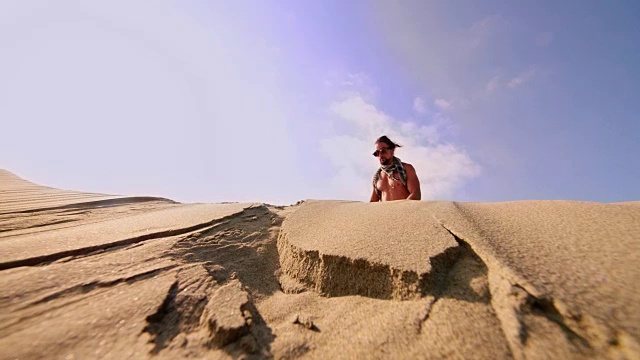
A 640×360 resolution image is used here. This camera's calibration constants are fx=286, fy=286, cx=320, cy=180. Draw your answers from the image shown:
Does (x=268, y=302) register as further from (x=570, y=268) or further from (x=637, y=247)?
(x=637, y=247)

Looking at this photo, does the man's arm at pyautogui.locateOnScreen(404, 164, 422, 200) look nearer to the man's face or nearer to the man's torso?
the man's torso

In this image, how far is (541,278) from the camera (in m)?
0.78

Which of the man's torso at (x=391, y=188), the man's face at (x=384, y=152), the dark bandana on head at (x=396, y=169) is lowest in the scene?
the man's torso at (x=391, y=188)

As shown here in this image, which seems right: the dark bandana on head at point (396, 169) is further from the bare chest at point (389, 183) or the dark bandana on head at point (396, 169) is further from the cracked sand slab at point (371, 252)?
the cracked sand slab at point (371, 252)

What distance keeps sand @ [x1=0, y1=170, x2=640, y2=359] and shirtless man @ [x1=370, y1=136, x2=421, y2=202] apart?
1.80 metres

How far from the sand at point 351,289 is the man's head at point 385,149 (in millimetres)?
1909

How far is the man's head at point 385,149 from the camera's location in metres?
3.33

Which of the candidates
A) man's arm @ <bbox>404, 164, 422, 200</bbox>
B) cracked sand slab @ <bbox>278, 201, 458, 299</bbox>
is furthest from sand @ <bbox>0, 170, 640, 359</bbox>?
man's arm @ <bbox>404, 164, 422, 200</bbox>

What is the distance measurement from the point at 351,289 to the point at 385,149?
2.52 metres

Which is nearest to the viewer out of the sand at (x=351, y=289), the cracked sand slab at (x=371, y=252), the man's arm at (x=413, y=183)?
the sand at (x=351, y=289)

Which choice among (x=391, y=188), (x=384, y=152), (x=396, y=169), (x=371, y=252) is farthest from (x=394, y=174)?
(x=371, y=252)

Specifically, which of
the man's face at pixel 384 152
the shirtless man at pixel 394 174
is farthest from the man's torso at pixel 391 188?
the man's face at pixel 384 152

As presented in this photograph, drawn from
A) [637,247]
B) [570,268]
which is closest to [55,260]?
[570,268]

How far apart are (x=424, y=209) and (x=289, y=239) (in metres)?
0.70
